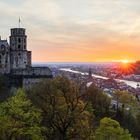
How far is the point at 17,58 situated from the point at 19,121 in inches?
1443

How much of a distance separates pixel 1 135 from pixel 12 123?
1.38 meters

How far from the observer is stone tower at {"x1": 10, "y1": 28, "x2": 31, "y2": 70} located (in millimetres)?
64312

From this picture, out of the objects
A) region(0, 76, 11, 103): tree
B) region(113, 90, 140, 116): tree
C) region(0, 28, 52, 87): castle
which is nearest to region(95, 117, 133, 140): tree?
region(0, 76, 11, 103): tree

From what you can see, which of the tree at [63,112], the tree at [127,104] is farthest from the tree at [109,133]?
the tree at [127,104]

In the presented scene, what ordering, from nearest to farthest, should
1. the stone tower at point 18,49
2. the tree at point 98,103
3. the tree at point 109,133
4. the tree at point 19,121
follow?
the tree at point 19,121
the tree at point 109,133
the tree at point 98,103
the stone tower at point 18,49

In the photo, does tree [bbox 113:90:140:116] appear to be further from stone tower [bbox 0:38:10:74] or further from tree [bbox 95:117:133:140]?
tree [bbox 95:117:133:140]

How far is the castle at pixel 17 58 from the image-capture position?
62031 mm

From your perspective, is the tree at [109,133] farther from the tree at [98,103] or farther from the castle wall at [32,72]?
the castle wall at [32,72]

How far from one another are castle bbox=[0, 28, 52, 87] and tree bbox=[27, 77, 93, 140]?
28.9 metres

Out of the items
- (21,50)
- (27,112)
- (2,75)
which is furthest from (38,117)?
(21,50)

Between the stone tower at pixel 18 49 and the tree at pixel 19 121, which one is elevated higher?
the stone tower at pixel 18 49

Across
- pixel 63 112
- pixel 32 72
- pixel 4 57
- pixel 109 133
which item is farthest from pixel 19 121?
pixel 4 57

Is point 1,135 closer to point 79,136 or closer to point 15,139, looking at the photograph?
point 15,139

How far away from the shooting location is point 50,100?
106ft
